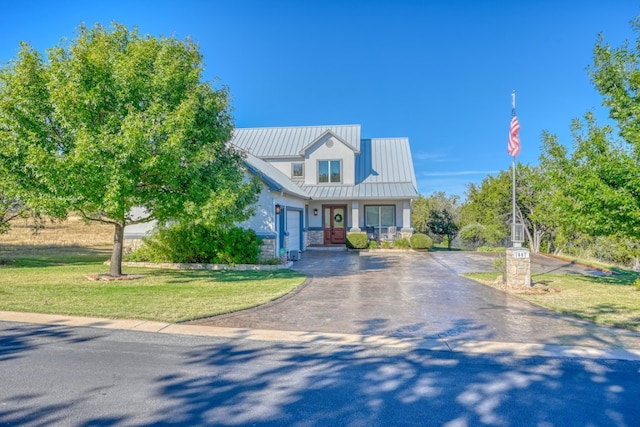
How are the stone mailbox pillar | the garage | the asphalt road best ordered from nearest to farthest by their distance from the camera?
the asphalt road, the stone mailbox pillar, the garage

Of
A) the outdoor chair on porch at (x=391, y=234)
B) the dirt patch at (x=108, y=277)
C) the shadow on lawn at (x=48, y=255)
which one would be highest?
the outdoor chair on porch at (x=391, y=234)

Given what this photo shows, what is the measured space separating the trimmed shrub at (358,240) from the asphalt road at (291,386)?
1658 centimetres

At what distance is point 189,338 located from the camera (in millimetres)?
6152

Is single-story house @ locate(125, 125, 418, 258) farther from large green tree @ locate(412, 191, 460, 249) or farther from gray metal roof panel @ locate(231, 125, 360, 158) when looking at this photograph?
large green tree @ locate(412, 191, 460, 249)

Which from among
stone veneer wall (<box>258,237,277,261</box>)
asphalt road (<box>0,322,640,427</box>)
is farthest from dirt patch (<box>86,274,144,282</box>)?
asphalt road (<box>0,322,640,427</box>)

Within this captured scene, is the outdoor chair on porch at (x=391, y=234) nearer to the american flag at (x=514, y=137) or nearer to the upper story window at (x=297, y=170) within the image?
the upper story window at (x=297, y=170)

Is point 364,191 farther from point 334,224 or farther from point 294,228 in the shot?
point 294,228

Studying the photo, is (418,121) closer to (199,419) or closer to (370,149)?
(370,149)

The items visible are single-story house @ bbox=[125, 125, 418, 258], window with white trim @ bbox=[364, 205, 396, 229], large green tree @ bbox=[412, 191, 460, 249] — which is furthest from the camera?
large green tree @ bbox=[412, 191, 460, 249]

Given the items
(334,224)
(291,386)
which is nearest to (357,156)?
(334,224)

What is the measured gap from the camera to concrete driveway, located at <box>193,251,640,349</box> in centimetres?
648

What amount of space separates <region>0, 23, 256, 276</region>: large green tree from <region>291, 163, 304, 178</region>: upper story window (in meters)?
13.6

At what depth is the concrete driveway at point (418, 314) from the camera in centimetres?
648

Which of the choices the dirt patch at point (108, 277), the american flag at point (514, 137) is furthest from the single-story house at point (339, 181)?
the american flag at point (514, 137)
